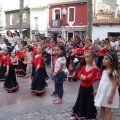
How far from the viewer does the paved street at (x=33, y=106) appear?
5.45m

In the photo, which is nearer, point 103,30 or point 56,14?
point 103,30

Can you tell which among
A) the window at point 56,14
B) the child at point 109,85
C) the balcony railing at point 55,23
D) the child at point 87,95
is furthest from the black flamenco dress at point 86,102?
the window at point 56,14

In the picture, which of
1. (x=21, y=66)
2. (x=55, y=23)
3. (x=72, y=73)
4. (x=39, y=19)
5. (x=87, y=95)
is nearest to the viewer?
(x=87, y=95)

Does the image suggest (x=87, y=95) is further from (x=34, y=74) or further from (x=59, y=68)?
(x=34, y=74)

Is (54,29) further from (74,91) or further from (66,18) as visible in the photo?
(74,91)

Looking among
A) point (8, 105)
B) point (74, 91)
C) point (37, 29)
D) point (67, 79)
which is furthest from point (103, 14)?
point (8, 105)

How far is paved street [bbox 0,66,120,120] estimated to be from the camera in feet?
17.9

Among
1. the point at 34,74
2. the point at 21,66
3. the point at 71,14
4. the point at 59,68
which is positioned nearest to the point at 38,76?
the point at 34,74

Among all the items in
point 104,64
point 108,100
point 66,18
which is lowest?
point 108,100

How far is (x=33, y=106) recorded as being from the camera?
618 cm

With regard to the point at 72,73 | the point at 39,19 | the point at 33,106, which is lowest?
the point at 33,106

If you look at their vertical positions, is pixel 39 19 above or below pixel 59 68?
above

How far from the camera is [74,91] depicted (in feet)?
25.7

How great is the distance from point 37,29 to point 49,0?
4.09m
